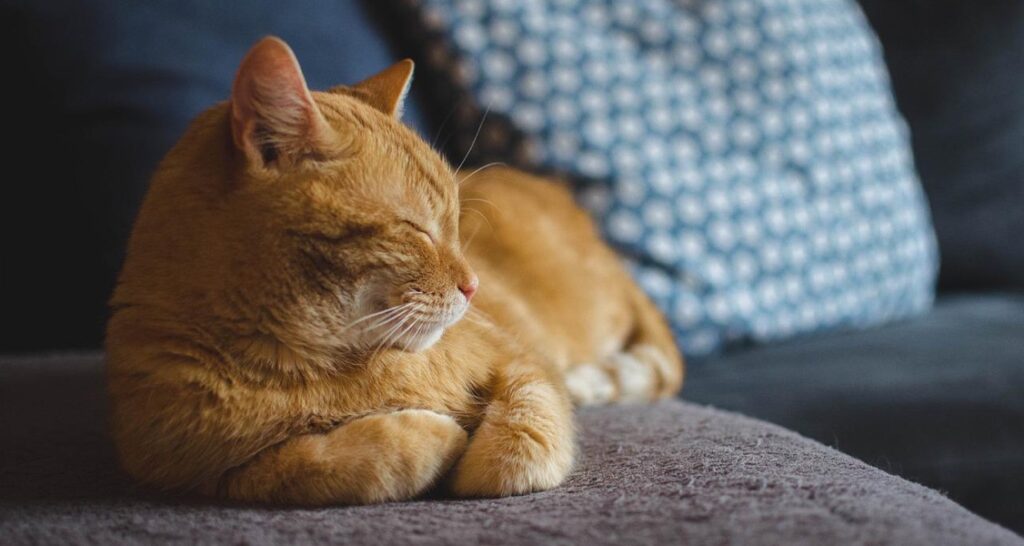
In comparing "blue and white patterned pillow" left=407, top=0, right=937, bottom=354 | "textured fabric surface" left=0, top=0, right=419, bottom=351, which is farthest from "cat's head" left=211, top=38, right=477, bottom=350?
"blue and white patterned pillow" left=407, top=0, right=937, bottom=354

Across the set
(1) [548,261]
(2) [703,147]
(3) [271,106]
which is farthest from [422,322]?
(2) [703,147]

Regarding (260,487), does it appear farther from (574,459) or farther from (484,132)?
(484,132)

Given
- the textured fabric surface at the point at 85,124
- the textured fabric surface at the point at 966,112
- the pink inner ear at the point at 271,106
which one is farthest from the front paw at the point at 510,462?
the textured fabric surface at the point at 966,112

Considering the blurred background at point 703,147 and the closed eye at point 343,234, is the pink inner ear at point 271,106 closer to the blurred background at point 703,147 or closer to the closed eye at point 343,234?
the closed eye at point 343,234

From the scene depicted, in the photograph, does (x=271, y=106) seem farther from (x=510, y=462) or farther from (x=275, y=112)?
(x=510, y=462)

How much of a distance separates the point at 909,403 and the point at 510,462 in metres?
0.83

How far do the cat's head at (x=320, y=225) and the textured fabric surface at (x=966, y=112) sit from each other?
191 cm

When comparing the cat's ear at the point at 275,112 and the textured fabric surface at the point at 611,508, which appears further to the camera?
the cat's ear at the point at 275,112

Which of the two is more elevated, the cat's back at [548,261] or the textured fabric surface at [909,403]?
the cat's back at [548,261]

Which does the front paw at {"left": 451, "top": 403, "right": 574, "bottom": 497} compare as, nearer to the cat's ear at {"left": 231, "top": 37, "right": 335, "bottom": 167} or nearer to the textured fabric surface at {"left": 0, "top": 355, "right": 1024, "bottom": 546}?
the textured fabric surface at {"left": 0, "top": 355, "right": 1024, "bottom": 546}

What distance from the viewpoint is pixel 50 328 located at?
157cm

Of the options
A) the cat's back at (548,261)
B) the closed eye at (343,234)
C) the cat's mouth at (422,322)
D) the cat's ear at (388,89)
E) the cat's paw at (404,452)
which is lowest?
the cat's back at (548,261)

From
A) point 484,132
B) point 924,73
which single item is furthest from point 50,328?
point 924,73

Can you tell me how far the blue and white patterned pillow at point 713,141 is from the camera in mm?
1769
